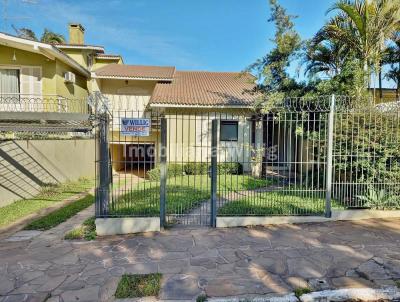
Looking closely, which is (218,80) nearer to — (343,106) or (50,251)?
(343,106)

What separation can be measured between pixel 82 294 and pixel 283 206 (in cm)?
451

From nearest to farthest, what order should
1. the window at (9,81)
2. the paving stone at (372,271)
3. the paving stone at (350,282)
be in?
the paving stone at (350,282) → the paving stone at (372,271) → the window at (9,81)

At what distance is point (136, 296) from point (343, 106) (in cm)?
560

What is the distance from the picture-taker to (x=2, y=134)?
1191cm

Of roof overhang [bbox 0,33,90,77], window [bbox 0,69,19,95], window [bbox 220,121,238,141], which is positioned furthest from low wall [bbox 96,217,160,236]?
window [bbox 0,69,19,95]

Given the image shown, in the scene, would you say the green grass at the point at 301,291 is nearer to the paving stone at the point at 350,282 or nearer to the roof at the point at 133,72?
the paving stone at the point at 350,282

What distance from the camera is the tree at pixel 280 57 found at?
10.4 meters

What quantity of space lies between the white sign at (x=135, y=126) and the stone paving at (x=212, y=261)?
208 centimetres

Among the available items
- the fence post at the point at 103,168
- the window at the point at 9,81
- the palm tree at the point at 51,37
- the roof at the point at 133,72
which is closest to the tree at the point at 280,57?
the fence post at the point at 103,168

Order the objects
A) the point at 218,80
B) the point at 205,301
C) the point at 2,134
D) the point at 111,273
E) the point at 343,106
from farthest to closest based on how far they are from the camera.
A: 1. the point at 218,80
2. the point at 2,134
3. the point at 343,106
4. the point at 111,273
5. the point at 205,301

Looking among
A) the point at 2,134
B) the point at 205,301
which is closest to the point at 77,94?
the point at 2,134

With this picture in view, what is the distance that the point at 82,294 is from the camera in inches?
145

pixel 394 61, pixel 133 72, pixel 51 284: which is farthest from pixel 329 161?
pixel 133 72

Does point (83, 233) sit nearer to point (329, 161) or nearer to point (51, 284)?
point (51, 284)
